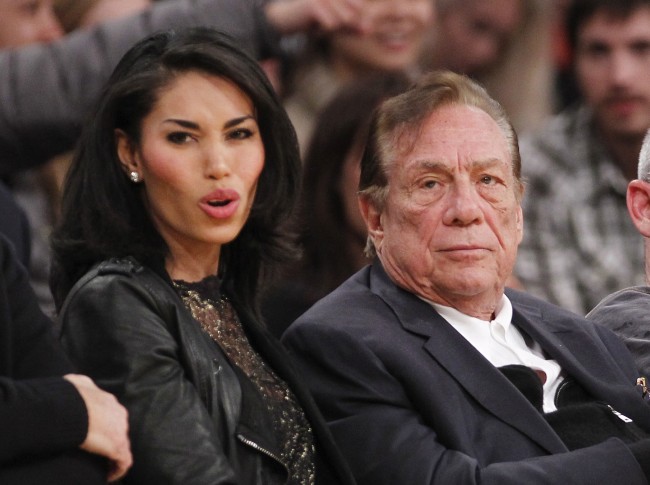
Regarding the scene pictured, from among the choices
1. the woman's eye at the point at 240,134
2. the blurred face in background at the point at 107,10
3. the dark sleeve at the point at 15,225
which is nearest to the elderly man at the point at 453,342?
the woman's eye at the point at 240,134

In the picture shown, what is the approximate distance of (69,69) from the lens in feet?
14.5

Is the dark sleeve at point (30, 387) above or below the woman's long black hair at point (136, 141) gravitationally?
below

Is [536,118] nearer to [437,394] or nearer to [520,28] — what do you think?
[520,28]

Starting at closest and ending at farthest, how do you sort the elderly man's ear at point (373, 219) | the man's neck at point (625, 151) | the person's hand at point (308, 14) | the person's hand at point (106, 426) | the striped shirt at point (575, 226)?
the person's hand at point (106, 426)
the elderly man's ear at point (373, 219)
the person's hand at point (308, 14)
the striped shirt at point (575, 226)
the man's neck at point (625, 151)

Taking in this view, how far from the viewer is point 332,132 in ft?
16.2

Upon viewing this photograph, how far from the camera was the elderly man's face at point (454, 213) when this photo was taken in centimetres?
351

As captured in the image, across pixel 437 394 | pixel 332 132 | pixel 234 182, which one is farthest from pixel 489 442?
pixel 332 132

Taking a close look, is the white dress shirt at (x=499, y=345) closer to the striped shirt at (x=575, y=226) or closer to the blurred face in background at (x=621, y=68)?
the striped shirt at (x=575, y=226)

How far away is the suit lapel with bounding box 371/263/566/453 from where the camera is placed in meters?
3.30

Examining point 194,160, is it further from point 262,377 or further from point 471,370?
point 471,370

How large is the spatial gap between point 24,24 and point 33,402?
2550 millimetres

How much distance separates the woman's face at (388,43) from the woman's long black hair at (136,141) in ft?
7.20

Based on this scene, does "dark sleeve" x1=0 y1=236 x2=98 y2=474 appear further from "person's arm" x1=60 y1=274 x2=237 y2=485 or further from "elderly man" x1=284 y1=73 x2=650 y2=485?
"elderly man" x1=284 y1=73 x2=650 y2=485

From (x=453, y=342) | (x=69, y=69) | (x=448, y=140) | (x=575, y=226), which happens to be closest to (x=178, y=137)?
(x=448, y=140)
